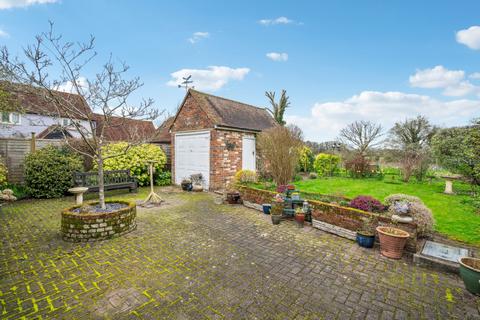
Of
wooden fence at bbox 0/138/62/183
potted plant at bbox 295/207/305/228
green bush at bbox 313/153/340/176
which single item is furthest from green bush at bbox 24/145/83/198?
green bush at bbox 313/153/340/176

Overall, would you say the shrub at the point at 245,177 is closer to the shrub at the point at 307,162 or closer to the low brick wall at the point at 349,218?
the low brick wall at the point at 349,218

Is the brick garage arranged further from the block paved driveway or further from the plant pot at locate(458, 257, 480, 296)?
the plant pot at locate(458, 257, 480, 296)

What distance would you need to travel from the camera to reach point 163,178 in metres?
12.6

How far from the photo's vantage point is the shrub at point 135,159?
10688 millimetres

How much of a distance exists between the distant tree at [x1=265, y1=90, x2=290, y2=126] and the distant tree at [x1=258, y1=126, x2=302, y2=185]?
47.6 feet

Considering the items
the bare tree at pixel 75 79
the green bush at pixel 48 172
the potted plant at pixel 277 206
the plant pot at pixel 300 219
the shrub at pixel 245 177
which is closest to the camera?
the bare tree at pixel 75 79

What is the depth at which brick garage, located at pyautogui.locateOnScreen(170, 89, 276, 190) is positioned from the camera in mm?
10320

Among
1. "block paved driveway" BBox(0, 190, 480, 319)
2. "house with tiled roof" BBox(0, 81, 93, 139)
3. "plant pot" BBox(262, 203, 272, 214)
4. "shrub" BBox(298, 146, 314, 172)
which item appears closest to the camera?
"block paved driveway" BBox(0, 190, 480, 319)

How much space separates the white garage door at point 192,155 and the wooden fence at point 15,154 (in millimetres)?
6733

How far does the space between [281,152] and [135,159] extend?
26.8 ft

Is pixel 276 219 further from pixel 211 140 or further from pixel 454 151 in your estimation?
pixel 454 151

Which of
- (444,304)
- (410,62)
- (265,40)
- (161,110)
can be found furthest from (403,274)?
(265,40)

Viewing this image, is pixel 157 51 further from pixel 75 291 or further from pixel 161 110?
pixel 75 291

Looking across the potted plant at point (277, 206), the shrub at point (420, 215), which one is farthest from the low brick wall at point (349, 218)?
the potted plant at point (277, 206)
